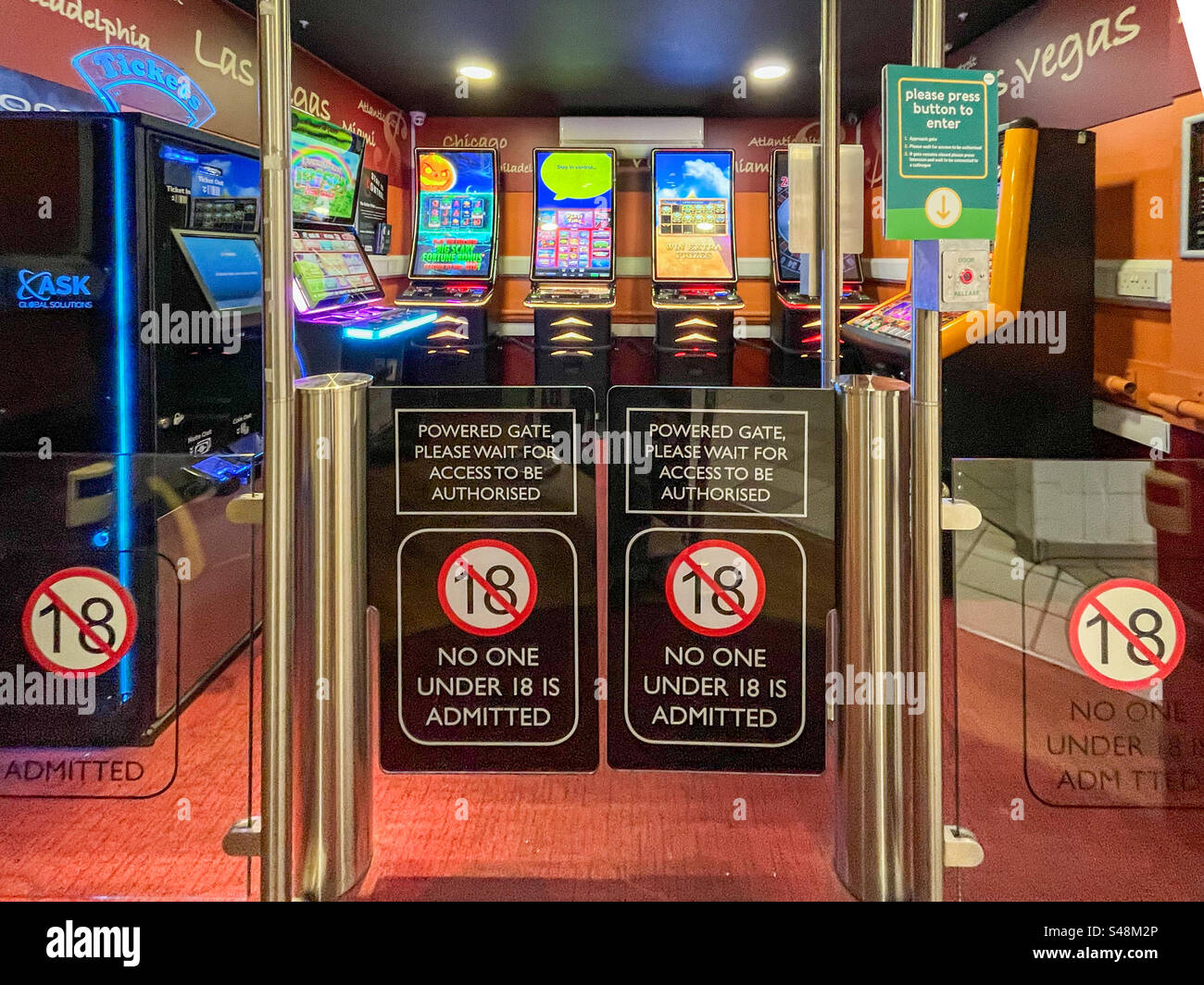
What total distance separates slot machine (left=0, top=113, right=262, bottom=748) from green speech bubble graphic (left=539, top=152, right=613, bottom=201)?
15.2ft

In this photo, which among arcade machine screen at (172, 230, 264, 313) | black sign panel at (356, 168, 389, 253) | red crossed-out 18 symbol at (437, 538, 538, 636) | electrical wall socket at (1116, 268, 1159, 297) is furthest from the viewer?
black sign panel at (356, 168, 389, 253)

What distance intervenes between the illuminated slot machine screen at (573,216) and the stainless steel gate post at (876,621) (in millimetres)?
5933

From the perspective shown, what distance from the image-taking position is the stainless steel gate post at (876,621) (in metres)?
1.55

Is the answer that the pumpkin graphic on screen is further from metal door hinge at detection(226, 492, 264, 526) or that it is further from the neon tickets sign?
metal door hinge at detection(226, 492, 264, 526)

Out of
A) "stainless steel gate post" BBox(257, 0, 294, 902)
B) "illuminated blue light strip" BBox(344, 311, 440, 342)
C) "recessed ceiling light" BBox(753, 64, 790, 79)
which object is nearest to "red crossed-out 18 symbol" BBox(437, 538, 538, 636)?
"stainless steel gate post" BBox(257, 0, 294, 902)

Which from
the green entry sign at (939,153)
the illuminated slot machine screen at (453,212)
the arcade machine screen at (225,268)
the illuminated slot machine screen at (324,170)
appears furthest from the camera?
the illuminated slot machine screen at (453,212)

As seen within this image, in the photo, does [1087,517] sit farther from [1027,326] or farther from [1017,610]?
[1027,326]

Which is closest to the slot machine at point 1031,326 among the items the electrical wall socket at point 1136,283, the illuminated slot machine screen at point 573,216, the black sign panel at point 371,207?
the electrical wall socket at point 1136,283

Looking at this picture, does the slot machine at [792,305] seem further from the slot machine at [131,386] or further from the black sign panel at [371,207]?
the slot machine at [131,386]

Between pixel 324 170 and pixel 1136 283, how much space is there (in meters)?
3.72

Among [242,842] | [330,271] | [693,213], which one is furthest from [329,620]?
[693,213]

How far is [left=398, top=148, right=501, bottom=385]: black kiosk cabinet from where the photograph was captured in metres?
7.16

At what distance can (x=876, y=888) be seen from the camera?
5.18 ft

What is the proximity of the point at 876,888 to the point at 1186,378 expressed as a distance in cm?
268
